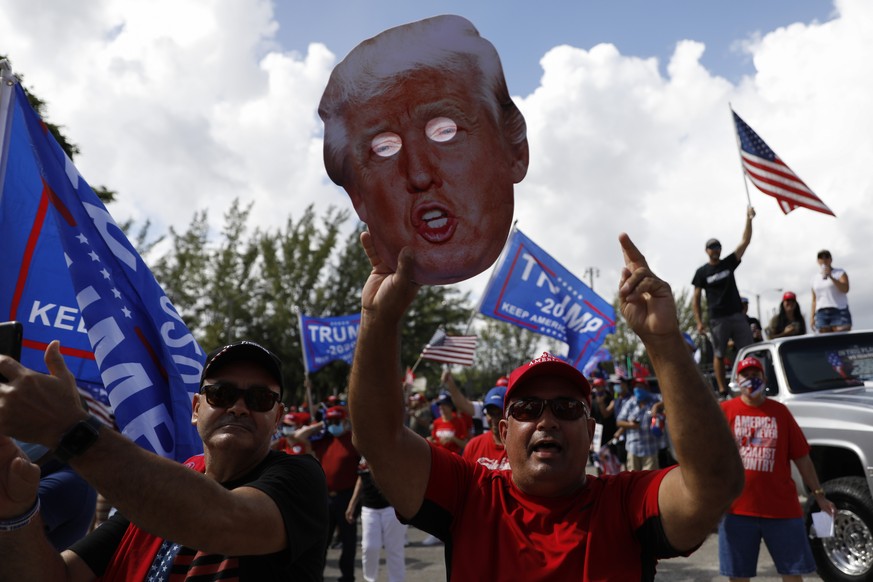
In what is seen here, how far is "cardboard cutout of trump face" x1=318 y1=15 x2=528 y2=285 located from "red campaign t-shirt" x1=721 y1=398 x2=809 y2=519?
157 inches

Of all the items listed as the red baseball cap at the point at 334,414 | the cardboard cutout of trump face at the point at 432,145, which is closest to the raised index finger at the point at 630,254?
the cardboard cutout of trump face at the point at 432,145

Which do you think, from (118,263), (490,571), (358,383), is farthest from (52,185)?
(490,571)

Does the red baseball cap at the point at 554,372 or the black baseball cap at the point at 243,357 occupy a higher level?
the black baseball cap at the point at 243,357

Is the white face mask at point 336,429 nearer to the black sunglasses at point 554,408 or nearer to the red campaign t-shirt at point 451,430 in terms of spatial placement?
the red campaign t-shirt at point 451,430

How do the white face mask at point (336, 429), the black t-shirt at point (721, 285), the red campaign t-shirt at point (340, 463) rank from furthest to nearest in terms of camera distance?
the black t-shirt at point (721, 285) → the white face mask at point (336, 429) → the red campaign t-shirt at point (340, 463)

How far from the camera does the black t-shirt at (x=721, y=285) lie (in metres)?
9.83

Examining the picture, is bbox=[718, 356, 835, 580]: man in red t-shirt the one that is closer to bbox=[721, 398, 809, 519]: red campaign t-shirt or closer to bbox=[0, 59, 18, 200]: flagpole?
bbox=[721, 398, 809, 519]: red campaign t-shirt

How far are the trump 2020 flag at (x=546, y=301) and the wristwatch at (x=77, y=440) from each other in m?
5.41

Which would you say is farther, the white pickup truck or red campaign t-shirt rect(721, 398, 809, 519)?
the white pickup truck

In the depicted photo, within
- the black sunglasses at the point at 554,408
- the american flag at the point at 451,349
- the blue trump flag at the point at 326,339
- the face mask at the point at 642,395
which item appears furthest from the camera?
the blue trump flag at the point at 326,339

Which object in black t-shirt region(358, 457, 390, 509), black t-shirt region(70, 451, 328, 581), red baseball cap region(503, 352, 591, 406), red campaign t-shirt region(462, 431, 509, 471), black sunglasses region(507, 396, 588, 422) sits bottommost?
black t-shirt region(358, 457, 390, 509)

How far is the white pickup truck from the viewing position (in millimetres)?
6172

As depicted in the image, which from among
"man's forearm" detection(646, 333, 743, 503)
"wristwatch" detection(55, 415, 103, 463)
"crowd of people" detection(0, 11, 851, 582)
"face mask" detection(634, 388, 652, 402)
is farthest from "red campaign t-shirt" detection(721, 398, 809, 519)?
"face mask" detection(634, 388, 652, 402)

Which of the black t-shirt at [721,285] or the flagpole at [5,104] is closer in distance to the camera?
Answer: the flagpole at [5,104]
